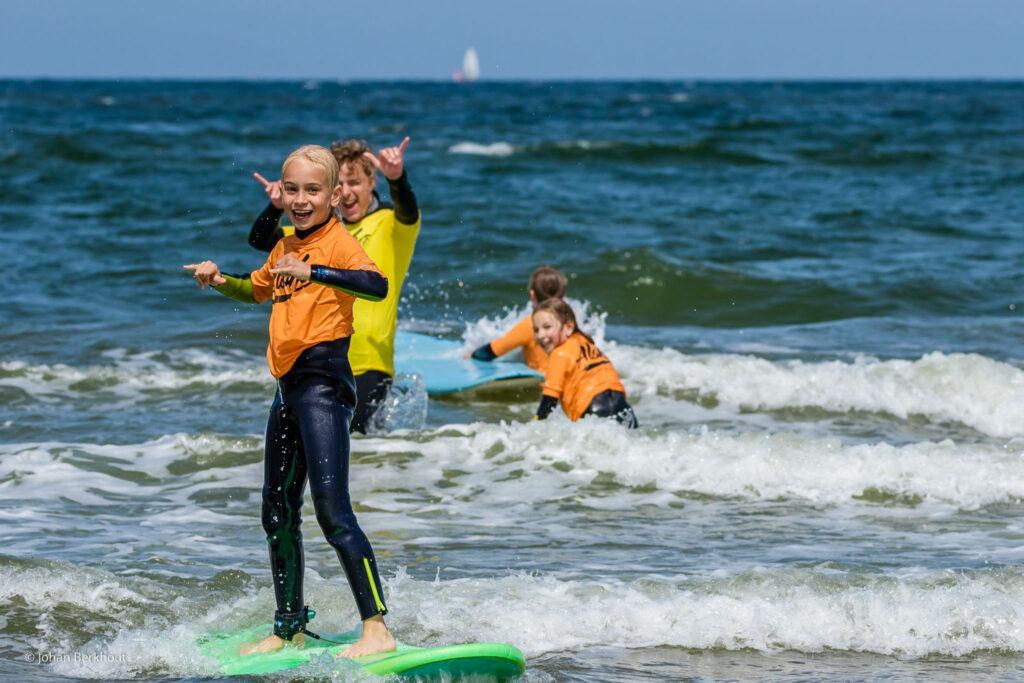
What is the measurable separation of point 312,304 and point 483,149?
28.1 meters

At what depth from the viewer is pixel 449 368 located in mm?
10242

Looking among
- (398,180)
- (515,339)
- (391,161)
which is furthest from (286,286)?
(515,339)

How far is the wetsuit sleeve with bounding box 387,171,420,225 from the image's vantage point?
6090mm

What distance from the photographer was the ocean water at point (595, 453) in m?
5.07

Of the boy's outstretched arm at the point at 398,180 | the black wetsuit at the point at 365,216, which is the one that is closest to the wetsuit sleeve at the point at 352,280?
the black wetsuit at the point at 365,216

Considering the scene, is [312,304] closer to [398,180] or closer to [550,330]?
[398,180]

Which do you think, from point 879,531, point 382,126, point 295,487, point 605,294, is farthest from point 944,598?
point 382,126

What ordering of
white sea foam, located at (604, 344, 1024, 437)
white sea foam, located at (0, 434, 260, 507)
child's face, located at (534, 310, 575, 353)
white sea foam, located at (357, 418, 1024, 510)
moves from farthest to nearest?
white sea foam, located at (604, 344, 1024, 437) → child's face, located at (534, 310, 575, 353) → white sea foam, located at (357, 418, 1024, 510) → white sea foam, located at (0, 434, 260, 507)

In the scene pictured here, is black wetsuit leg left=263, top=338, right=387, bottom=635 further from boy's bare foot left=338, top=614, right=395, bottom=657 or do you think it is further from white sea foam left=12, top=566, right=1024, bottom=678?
white sea foam left=12, top=566, right=1024, bottom=678

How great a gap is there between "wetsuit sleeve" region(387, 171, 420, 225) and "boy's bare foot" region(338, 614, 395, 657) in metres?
2.21

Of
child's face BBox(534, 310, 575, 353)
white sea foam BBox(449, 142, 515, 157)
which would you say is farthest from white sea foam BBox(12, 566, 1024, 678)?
white sea foam BBox(449, 142, 515, 157)

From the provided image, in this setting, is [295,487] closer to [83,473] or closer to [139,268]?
[83,473]

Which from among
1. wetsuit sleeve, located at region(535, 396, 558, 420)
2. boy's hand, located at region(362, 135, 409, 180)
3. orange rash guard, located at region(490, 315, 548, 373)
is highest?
boy's hand, located at region(362, 135, 409, 180)

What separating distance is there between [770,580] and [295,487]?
6.70 feet
